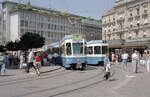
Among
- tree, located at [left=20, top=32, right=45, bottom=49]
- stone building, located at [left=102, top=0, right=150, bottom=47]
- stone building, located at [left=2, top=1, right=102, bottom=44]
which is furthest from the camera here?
stone building, located at [left=2, top=1, right=102, bottom=44]

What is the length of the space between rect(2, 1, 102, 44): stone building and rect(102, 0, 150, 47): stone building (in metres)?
36.2

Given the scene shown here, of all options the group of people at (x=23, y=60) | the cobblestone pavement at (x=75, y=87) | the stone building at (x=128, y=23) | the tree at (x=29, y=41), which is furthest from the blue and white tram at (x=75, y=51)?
the tree at (x=29, y=41)

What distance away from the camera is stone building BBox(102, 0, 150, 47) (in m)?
52.8

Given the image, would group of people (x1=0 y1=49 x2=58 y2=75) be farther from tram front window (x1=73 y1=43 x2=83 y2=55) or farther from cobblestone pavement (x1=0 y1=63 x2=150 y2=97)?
cobblestone pavement (x1=0 y1=63 x2=150 y2=97)

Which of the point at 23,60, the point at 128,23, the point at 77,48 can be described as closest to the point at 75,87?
the point at 77,48

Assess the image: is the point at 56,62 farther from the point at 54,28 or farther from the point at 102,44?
the point at 54,28

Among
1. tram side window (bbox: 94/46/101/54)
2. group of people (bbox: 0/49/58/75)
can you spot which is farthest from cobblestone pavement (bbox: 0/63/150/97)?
tram side window (bbox: 94/46/101/54)

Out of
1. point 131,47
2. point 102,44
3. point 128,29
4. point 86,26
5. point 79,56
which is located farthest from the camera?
point 86,26

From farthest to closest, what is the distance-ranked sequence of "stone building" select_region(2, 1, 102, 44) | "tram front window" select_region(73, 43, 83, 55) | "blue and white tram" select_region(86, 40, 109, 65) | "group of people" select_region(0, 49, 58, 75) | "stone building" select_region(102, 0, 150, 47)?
1. "stone building" select_region(2, 1, 102, 44)
2. "stone building" select_region(102, 0, 150, 47)
3. "blue and white tram" select_region(86, 40, 109, 65)
4. "tram front window" select_region(73, 43, 83, 55)
5. "group of people" select_region(0, 49, 58, 75)

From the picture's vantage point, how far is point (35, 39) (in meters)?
72.1

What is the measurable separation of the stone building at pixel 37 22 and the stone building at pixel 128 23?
36.2 m

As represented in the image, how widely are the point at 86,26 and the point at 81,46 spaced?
316 ft

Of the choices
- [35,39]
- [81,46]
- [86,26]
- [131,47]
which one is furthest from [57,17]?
[81,46]

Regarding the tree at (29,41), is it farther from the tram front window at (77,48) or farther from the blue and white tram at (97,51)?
the tram front window at (77,48)
